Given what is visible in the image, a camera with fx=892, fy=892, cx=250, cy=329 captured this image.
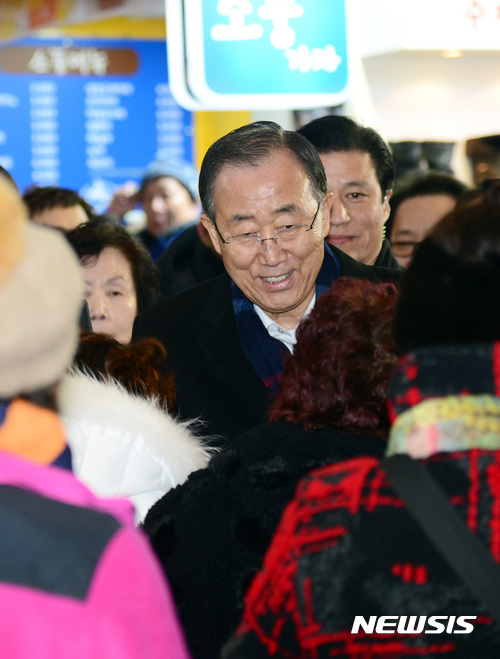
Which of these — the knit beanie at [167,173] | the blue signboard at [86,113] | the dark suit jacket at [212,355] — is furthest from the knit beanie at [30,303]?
the blue signboard at [86,113]

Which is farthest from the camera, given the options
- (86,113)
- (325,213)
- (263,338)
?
(86,113)

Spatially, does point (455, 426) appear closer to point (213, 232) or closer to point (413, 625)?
point (413, 625)

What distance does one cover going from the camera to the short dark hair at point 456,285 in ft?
3.52

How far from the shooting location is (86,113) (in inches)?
293

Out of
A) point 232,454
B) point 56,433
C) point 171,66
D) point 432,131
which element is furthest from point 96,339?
point 432,131

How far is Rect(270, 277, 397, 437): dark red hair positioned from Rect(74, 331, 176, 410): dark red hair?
1.53 ft

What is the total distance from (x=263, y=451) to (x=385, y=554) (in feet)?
1.43

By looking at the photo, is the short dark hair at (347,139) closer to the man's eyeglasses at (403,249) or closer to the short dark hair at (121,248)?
the man's eyeglasses at (403,249)

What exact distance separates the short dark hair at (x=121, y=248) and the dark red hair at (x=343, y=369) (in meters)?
1.86

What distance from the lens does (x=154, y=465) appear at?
1.68 metres

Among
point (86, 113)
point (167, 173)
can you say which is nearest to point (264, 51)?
point (167, 173)

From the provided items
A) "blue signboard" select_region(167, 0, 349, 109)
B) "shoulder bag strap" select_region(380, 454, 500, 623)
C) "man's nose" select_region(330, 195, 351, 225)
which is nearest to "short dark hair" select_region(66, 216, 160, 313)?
"blue signboard" select_region(167, 0, 349, 109)

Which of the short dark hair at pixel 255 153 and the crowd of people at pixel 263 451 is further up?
the short dark hair at pixel 255 153

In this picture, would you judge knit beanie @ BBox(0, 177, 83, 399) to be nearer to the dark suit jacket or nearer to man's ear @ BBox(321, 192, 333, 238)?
the dark suit jacket
